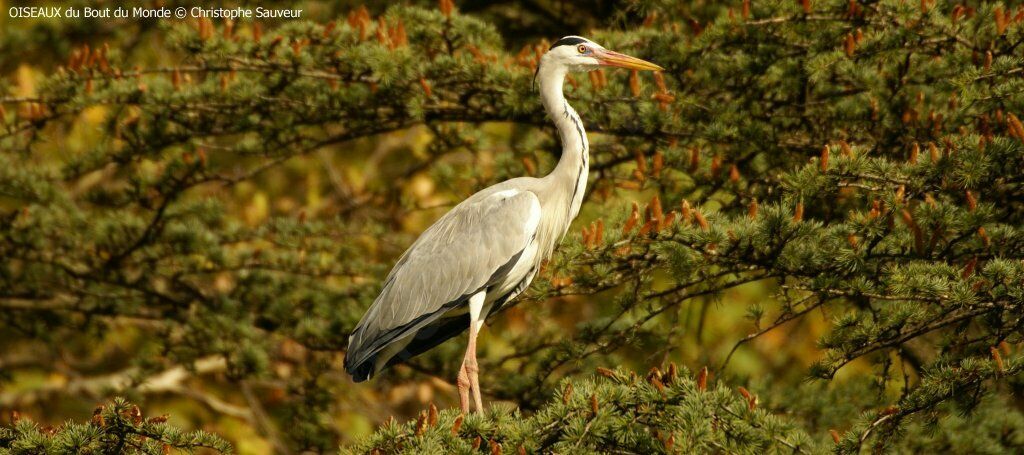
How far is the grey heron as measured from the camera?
4.78 m

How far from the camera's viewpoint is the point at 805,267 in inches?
152

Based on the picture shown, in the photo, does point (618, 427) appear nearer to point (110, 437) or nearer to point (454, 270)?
point (110, 437)

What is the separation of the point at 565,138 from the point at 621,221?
2.61 ft

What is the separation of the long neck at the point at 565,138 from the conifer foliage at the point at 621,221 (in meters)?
0.21

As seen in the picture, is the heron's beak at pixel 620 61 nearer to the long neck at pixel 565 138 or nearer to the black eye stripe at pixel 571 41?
the black eye stripe at pixel 571 41

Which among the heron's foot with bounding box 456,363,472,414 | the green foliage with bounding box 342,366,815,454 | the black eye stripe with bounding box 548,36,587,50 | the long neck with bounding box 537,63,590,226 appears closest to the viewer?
the green foliage with bounding box 342,366,815,454

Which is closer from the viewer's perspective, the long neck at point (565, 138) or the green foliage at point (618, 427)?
the green foliage at point (618, 427)

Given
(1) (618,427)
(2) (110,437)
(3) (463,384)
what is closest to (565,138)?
(3) (463,384)

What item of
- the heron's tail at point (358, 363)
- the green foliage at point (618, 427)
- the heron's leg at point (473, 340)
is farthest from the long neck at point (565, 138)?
the green foliage at point (618, 427)

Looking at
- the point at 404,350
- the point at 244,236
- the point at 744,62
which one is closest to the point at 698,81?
the point at 744,62

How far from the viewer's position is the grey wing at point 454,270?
15.6 ft

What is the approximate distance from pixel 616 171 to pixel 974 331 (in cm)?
201

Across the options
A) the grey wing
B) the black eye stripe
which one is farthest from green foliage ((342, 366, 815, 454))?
the black eye stripe

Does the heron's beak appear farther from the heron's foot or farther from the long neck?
the heron's foot
